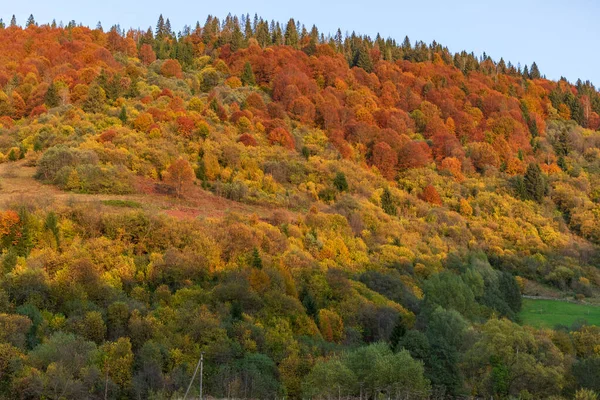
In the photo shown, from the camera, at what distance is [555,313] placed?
63.7 m

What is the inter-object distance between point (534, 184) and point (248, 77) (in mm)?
47303

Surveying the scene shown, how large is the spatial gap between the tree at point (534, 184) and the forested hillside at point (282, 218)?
16.4 inches

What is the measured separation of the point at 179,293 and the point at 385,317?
1482 centimetres

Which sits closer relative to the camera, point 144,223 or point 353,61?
point 144,223

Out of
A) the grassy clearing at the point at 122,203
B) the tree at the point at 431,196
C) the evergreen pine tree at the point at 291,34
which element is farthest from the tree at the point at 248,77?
the grassy clearing at the point at 122,203

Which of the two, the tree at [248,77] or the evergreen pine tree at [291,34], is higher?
the evergreen pine tree at [291,34]

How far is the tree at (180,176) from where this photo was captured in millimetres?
62750

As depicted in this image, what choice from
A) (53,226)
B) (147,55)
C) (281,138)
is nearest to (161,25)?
(147,55)

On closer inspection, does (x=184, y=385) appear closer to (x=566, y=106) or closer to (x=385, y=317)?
(x=385, y=317)

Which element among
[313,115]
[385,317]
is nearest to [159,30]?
[313,115]

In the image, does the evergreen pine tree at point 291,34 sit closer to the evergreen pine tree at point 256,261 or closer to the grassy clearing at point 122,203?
the grassy clearing at point 122,203

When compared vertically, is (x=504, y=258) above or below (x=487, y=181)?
below

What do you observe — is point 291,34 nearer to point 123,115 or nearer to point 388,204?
point 123,115

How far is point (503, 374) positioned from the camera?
36250 mm
